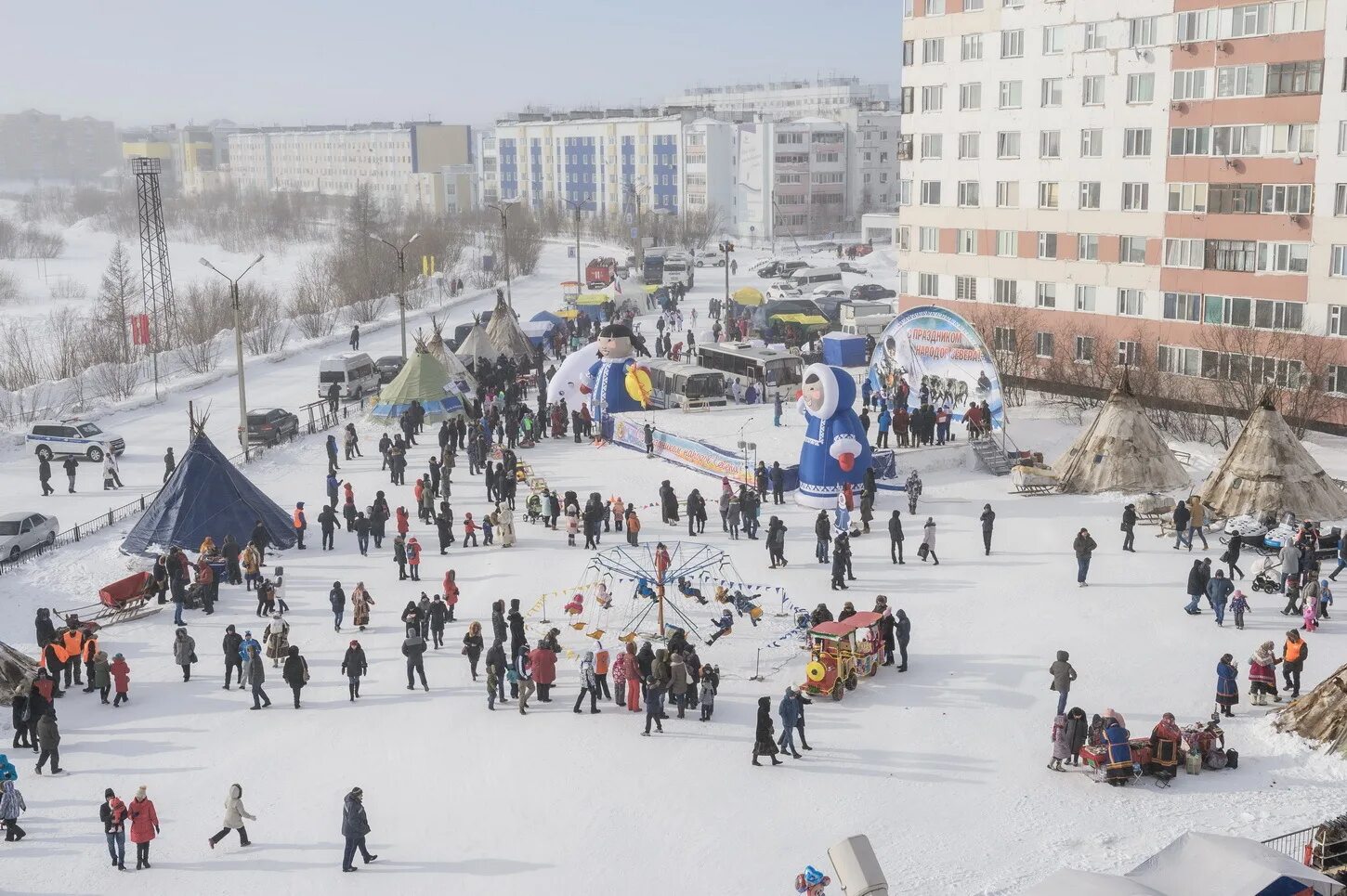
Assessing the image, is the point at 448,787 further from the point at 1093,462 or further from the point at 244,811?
the point at 1093,462

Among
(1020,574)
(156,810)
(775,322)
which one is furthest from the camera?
(775,322)

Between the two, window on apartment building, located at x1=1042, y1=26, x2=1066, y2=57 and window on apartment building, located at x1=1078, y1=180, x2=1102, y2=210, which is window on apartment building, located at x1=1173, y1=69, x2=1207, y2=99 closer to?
window on apartment building, located at x1=1078, y1=180, x2=1102, y2=210

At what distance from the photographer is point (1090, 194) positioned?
45344 mm

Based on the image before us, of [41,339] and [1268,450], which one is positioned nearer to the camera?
[1268,450]

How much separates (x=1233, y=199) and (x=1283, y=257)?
2.46 meters

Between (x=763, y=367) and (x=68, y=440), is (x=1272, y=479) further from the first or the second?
(x=68, y=440)

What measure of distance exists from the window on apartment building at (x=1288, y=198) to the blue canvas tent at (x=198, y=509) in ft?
100.0

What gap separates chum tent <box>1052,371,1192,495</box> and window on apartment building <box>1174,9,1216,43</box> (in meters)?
16.8

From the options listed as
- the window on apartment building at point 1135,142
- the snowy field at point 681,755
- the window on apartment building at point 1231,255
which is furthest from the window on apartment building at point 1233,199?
the snowy field at point 681,755

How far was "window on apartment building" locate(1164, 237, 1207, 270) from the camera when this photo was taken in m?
42.2

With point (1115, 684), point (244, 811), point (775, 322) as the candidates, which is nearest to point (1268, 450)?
point (1115, 684)

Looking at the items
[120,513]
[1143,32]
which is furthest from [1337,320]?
[120,513]

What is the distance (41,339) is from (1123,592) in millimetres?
62398

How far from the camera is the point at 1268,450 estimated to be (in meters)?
A: 27.4
